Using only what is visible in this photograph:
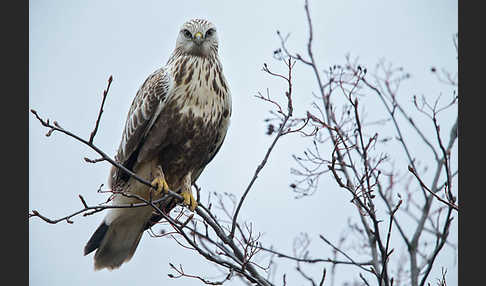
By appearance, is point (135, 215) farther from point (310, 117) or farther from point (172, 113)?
point (310, 117)

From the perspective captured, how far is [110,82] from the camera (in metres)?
2.91

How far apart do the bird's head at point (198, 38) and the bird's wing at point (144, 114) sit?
1.00 ft

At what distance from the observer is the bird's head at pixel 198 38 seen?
4.94 metres

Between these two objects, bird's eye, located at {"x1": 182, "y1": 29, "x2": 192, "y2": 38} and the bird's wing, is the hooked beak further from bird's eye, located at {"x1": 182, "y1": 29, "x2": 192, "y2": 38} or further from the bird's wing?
the bird's wing

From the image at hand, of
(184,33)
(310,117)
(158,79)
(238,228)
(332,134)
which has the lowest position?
(238,228)

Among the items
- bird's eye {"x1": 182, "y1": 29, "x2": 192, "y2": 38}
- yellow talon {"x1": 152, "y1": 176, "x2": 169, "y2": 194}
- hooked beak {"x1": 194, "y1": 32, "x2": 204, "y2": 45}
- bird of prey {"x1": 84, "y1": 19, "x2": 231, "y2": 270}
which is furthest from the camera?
bird's eye {"x1": 182, "y1": 29, "x2": 192, "y2": 38}

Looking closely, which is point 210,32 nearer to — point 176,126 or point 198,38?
point 198,38

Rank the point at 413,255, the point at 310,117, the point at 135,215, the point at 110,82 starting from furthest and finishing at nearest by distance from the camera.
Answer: the point at 135,215 < the point at 413,255 < the point at 310,117 < the point at 110,82

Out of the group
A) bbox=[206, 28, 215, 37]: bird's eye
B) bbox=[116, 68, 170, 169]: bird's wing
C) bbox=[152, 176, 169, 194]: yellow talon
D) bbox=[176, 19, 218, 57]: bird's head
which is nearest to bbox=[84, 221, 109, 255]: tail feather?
bbox=[116, 68, 170, 169]: bird's wing

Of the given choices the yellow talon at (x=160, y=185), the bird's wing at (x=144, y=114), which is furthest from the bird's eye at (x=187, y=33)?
the yellow talon at (x=160, y=185)

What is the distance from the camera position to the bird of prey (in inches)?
185

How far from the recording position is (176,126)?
15.3ft

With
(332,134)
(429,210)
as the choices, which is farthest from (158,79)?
(429,210)

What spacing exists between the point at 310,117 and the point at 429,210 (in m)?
1.46
